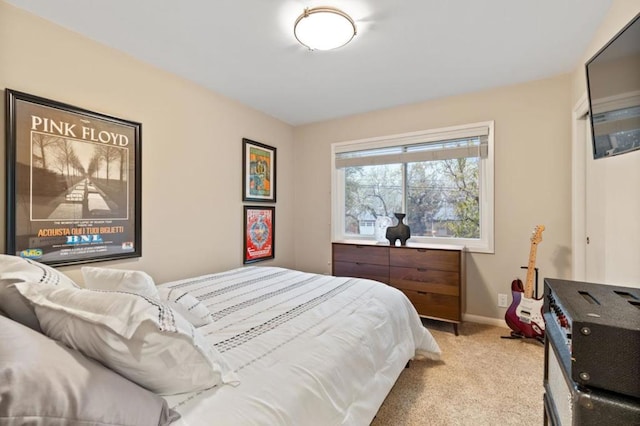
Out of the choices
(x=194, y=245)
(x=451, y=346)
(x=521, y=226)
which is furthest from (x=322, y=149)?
(x=451, y=346)

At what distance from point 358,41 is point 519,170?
2.01 m

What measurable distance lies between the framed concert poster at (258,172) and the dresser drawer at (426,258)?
1703mm

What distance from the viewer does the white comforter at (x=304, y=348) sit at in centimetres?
88

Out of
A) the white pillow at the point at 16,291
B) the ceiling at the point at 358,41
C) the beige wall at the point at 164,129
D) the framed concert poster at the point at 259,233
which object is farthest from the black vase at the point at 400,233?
Answer: the white pillow at the point at 16,291

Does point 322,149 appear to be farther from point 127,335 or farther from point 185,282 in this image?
point 127,335

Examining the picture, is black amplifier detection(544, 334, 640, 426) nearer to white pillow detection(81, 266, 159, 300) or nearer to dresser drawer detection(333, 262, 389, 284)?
white pillow detection(81, 266, 159, 300)

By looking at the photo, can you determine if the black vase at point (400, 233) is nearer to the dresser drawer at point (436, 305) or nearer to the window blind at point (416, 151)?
the dresser drawer at point (436, 305)

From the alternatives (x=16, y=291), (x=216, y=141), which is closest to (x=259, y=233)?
(x=216, y=141)

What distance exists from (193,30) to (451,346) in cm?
317

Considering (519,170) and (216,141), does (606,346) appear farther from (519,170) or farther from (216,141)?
(216,141)

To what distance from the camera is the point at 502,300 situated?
9.45ft

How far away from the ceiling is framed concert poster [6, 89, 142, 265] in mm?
629

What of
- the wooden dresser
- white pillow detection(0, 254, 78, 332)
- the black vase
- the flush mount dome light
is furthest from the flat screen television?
white pillow detection(0, 254, 78, 332)

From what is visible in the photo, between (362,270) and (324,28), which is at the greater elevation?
(324,28)
